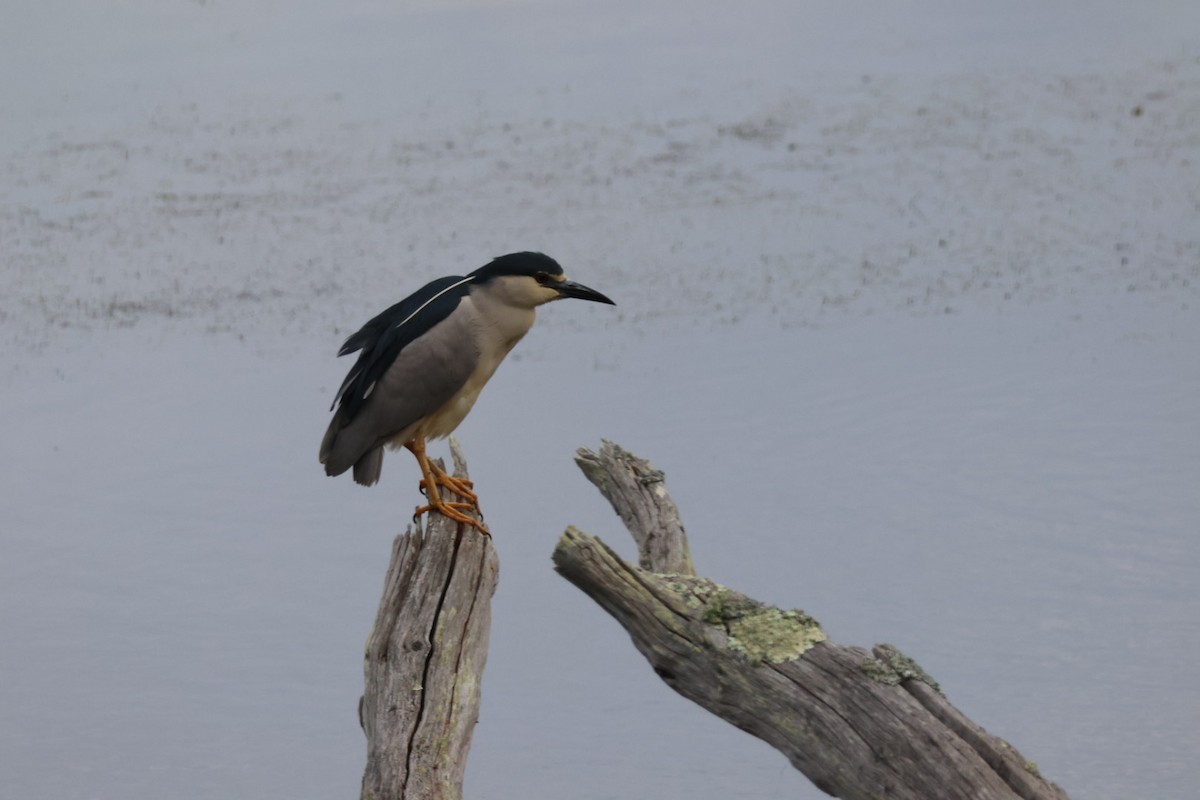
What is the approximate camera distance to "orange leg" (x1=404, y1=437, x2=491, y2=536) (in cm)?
438

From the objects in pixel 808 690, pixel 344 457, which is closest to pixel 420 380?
pixel 344 457

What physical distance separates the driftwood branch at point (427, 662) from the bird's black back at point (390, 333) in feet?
1.64

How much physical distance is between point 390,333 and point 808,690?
5.07ft

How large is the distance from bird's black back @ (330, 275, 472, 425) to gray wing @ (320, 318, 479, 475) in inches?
1.0

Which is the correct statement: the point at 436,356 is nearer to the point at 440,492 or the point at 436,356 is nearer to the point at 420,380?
the point at 420,380

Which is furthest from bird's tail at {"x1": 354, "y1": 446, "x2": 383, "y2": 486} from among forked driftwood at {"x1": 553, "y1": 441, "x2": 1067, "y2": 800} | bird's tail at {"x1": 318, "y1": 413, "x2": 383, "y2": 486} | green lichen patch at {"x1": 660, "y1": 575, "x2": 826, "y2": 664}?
green lichen patch at {"x1": 660, "y1": 575, "x2": 826, "y2": 664}

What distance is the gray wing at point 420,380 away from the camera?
4.63m

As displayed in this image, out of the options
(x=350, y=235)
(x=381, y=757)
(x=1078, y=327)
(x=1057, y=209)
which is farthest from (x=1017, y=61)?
(x=381, y=757)

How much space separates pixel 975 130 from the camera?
11.8 m

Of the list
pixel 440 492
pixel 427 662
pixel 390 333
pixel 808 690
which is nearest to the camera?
pixel 808 690

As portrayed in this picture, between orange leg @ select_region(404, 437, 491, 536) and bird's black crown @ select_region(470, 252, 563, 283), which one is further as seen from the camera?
bird's black crown @ select_region(470, 252, 563, 283)

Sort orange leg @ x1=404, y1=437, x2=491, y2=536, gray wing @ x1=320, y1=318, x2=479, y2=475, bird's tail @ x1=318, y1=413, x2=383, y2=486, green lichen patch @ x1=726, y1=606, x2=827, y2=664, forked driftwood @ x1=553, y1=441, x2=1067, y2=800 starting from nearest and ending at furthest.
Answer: forked driftwood @ x1=553, y1=441, x2=1067, y2=800 → green lichen patch @ x1=726, y1=606, x2=827, y2=664 → orange leg @ x1=404, y1=437, x2=491, y2=536 → gray wing @ x1=320, y1=318, x2=479, y2=475 → bird's tail @ x1=318, y1=413, x2=383, y2=486

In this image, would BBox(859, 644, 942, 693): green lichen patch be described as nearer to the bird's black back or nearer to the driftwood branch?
the driftwood branch

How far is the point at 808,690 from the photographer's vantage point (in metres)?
3.96
